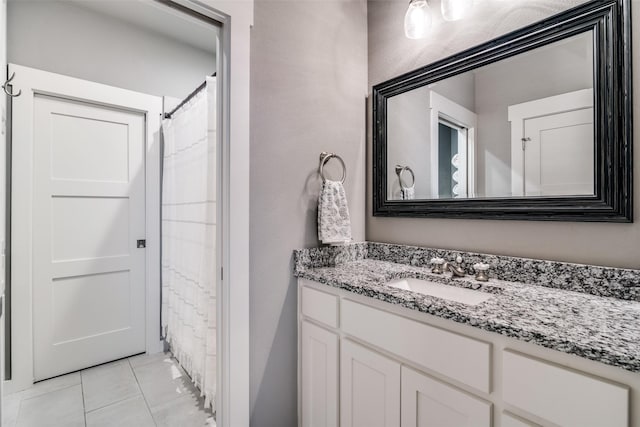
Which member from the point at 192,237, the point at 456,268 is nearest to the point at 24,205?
the point at 192,237

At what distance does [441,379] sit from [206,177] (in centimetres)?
149

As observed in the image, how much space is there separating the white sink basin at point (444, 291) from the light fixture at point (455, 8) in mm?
1134

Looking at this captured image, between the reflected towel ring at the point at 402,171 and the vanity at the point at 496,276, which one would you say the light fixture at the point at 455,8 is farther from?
the reflected towel ring at the point at 402,171

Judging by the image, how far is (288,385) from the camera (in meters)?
1.48

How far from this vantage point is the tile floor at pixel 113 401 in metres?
1.70

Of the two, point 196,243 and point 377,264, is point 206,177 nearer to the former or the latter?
point 196,243

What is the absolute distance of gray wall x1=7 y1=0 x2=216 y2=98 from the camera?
1.98 m

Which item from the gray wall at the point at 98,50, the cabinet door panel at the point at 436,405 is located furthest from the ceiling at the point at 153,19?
the cabinet door panel at the point at 436,405

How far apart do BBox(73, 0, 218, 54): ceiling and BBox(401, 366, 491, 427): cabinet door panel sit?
2226 mm

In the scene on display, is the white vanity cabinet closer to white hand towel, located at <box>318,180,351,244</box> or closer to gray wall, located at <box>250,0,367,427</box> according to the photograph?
gray wall, located at <box>250,0,367,427</box>

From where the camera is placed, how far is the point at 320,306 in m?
1.36

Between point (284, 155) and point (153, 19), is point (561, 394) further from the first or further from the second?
point (153, 19)

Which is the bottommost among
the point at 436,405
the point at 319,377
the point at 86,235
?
the point at 319,377

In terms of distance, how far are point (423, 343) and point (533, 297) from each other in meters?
0.40
